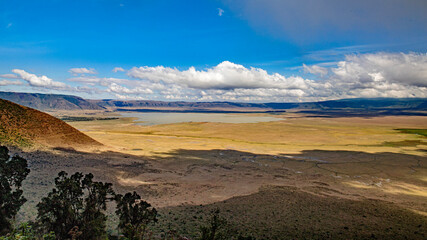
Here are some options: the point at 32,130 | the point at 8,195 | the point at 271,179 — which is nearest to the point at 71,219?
the point at 8,195

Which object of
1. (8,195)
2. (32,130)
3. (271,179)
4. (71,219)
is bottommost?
(271,179)

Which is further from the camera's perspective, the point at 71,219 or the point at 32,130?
the point at 32,130

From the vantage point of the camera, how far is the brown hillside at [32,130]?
34875mm

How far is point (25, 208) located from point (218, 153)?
33.3 metres

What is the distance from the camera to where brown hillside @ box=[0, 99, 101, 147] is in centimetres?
3488

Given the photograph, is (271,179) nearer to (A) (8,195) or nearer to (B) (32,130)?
(A) (8,195)

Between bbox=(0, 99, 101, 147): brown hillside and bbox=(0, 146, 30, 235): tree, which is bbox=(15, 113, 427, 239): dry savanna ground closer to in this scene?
bbox=(0, 99, 101, 147): brown hillside

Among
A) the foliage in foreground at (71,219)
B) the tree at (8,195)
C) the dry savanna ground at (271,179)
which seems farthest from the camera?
the dry savanna ground at (271,179)

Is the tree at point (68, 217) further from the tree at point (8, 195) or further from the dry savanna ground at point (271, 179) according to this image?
the dry savanna ground at point (271, 179)

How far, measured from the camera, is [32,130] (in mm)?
38188

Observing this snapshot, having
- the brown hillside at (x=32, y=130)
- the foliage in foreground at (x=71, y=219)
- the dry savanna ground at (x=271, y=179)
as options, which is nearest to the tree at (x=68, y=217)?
the foliage in foreground at (x=71, y=219)

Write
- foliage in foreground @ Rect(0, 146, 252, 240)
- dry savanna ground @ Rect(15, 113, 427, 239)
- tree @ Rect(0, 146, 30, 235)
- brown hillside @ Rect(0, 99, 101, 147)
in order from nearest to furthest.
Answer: foliage in foreground @ Rect(0, 146, 252, 240) → tree @ Rect(0, 146, 30, 235) → dry savanna ground @ Rect(15, 113, 427, 239) → brown hillside @ Rect(0, 99, 101, 147)

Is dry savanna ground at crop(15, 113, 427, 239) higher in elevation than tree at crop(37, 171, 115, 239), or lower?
lower

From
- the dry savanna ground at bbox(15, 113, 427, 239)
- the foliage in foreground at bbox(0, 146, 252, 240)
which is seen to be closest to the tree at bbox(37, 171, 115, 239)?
the foliage in foreground at bbox(0, 146, 252, 240)
